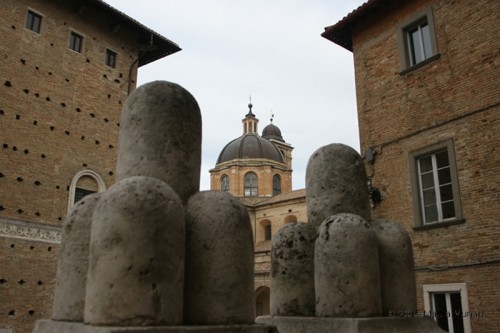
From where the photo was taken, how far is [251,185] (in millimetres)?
49844

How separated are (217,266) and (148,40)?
59.1 feet

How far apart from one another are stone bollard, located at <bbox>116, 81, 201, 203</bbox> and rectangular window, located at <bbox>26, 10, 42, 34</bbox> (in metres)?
14.7

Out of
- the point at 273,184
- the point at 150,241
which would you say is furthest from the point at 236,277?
the point at 273,184

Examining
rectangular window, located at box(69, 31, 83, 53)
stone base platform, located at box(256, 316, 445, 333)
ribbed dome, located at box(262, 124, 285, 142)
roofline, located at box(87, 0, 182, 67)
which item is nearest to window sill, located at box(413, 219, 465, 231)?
stone base platform, located at box(256, 316, 445, 333)

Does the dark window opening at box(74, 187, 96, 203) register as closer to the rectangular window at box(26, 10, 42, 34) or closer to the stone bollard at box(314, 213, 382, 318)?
the rectangular window at box(26, 10, 42, 34)

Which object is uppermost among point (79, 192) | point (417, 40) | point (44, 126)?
point (417, 40)

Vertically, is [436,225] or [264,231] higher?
[264,231]

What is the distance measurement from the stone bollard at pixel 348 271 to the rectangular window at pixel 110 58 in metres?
16.2

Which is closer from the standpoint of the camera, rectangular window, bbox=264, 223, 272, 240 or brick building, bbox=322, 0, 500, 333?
brick building, bbox=322, 0, 500, 333

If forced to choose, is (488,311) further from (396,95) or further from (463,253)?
(396,95)

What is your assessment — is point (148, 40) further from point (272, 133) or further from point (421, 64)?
point (272, 133)

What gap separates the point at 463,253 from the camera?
9586 mm

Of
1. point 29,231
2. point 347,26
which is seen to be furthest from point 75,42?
point 347,26

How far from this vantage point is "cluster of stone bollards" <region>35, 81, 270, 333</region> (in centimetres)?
265
